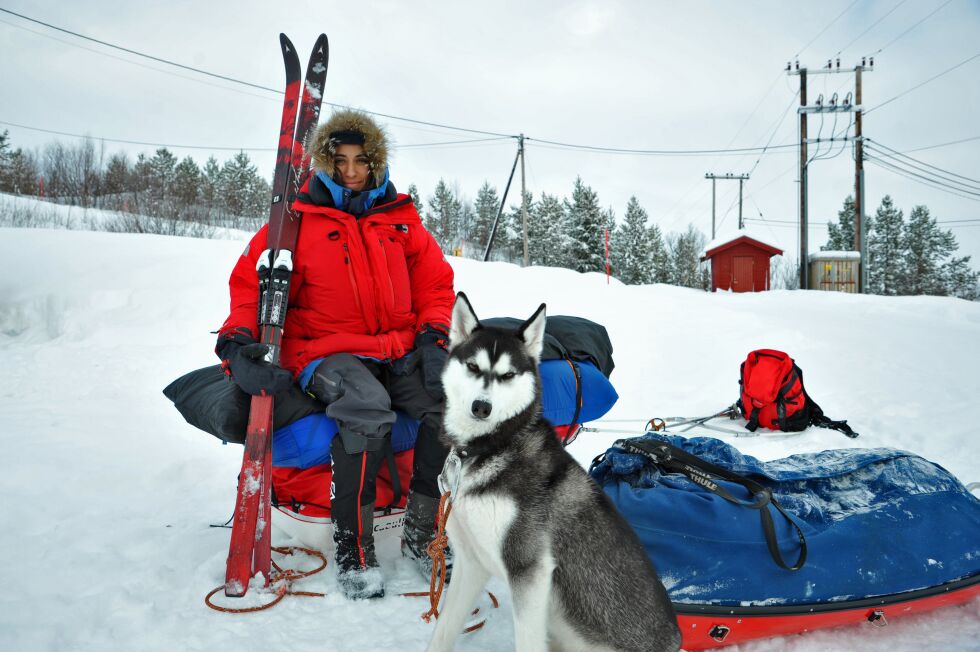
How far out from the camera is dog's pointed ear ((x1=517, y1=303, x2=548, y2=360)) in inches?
91.4

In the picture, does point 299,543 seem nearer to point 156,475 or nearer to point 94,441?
point 156,475

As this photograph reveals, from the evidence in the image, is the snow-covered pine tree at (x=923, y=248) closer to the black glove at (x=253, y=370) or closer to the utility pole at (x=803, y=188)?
the utility pole at (x=803, y=188)

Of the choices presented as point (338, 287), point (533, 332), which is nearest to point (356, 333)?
point (338, 287)

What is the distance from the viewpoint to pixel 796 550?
2.04 m

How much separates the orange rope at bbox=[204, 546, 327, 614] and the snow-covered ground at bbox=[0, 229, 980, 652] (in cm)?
4

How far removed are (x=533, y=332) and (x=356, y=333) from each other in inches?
42.7

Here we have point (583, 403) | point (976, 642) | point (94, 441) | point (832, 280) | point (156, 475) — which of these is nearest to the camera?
point (976, 642)

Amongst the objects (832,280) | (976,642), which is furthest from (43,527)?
(832,280)

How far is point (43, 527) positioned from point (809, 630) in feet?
12.4

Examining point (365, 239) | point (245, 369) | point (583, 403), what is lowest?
point (583, 403)

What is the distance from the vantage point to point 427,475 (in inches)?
108

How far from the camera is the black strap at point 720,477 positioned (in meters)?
2.02

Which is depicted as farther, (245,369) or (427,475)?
(427,475)

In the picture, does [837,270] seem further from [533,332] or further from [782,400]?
[533,332]
